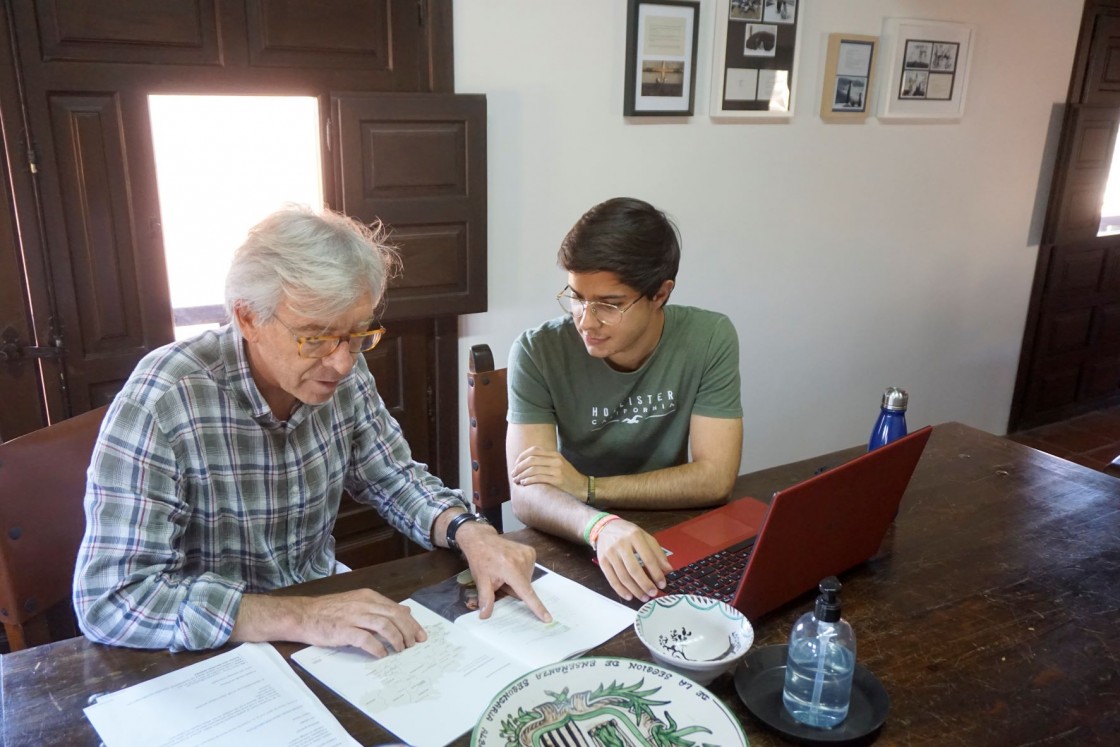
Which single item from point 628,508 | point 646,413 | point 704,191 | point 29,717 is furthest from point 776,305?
point 29,717

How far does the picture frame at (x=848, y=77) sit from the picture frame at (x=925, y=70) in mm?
83

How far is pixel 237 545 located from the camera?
1.35m

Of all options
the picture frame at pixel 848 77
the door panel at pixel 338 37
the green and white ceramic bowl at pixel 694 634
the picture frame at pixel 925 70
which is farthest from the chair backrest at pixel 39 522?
the picture frame at pixel 925 70

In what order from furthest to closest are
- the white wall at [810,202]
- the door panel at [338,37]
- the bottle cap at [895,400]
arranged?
the white wall at [810,202], the door panel at [338,37], the bottle cap at [895,400]

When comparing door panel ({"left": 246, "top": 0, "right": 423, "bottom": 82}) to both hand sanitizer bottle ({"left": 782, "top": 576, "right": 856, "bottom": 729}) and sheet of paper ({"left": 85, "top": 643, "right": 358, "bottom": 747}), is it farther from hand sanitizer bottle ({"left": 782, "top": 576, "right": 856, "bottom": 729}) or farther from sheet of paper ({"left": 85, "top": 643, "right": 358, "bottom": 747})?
hand sanitizer bottle ({"left": 782, "top": 576, "right": 856, "bottom": 729})

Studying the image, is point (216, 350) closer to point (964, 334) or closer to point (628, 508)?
point (628, 508)

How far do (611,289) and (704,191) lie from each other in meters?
1.43

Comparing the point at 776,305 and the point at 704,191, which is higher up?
the point at 704,191

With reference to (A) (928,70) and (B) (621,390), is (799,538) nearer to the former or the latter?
(B) (621,390)

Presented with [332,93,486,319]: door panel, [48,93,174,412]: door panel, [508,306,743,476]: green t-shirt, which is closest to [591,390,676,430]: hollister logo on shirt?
[508,306,743,476]: green t-shirt

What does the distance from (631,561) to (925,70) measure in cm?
282

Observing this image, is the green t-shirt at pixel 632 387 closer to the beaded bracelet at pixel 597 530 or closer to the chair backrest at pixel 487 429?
the chair backrest at pixel 487 429

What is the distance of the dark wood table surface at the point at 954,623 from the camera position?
0.99 meters

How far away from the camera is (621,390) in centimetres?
176
